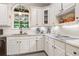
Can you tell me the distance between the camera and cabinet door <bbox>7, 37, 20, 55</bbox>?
3434 mm

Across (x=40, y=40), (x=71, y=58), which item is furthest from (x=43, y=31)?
(x=71, y=58)

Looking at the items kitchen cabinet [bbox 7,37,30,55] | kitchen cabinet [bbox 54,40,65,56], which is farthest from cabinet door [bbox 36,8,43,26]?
kitchen cabinet [bbox 54,40,65,56]

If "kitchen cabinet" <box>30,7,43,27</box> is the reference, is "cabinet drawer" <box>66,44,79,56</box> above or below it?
below

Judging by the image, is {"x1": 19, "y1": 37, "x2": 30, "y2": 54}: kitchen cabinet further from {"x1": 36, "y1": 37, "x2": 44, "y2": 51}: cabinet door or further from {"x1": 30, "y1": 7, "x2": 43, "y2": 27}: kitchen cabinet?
{"x1": 30, "y1": 7, "x2": 43, "y2": 27}: kitchen cabinet

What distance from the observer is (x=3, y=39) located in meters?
3.32

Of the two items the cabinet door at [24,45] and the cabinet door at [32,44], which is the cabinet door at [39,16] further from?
the cabinet door at [24,45]

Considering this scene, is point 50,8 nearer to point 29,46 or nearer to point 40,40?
point 40,40

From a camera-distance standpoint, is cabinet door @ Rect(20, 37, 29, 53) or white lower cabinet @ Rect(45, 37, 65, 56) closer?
white lower cabinet @ Rect(45, 37, 65, 56)

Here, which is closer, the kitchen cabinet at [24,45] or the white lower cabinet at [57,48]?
the white lower cabinet at [57,48]

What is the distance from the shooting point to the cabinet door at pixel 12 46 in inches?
135

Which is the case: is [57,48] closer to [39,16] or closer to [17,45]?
[17,45]

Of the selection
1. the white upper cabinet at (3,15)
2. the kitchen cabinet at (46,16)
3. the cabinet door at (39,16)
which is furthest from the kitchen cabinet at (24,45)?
the kitchen cabinet at (46,16)

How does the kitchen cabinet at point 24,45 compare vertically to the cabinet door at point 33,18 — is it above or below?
below

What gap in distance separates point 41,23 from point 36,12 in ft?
1.56
